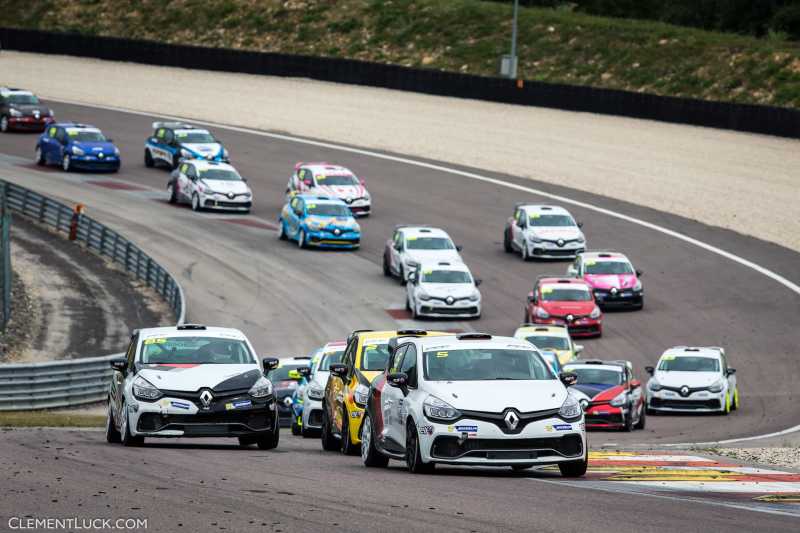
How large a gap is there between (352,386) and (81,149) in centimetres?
4468

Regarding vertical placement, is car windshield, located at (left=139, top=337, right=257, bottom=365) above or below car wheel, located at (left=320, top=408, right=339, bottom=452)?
above

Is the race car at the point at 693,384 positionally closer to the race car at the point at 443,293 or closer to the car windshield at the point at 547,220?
the race car at the point at 443,293

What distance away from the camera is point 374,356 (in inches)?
758

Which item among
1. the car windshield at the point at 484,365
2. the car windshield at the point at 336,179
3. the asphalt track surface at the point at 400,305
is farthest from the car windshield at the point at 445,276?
the car windshield at the point at 484,365

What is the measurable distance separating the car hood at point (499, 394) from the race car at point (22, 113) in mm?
57177

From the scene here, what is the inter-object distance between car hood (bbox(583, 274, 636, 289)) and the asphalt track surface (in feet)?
2.82

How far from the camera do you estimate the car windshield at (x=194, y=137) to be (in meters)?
60.5

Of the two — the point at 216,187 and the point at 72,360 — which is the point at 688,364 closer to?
the point at 72,360

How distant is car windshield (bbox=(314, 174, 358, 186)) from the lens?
2108 inches

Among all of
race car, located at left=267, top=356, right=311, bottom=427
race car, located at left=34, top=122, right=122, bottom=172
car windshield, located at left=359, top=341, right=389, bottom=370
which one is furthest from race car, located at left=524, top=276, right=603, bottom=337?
race car, located at left=34, top=122, right=122, bottom=172

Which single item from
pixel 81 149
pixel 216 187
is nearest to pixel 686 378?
pixel 216 187

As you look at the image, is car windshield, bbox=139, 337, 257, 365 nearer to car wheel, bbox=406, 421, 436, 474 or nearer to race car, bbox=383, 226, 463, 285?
car wheel, bbox=406, 421, 436, 474

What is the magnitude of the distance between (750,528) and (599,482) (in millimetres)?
3480

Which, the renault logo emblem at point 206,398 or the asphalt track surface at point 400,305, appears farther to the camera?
the renault logo emblem at point 206,398
